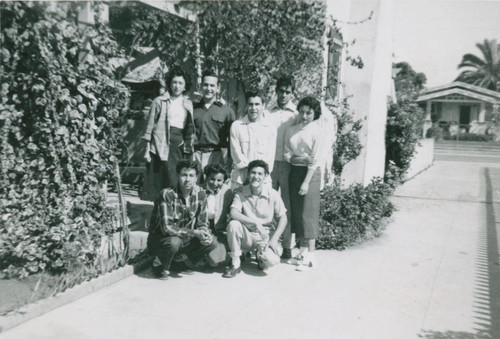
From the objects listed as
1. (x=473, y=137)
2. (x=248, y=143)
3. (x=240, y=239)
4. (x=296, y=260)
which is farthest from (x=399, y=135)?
(x=473, y=137)

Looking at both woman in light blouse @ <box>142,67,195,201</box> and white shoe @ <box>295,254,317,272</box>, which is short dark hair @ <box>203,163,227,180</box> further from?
white shoe @ <box>295,254,317,272</box>

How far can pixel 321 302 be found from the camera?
15.5ft

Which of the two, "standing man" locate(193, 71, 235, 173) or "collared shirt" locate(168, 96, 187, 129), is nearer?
"collared shirt" locate(168, 96, 187, 129)

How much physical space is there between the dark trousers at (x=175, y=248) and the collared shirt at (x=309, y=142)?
1288 millimetres

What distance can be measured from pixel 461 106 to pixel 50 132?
4621cm

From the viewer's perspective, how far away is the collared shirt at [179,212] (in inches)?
201

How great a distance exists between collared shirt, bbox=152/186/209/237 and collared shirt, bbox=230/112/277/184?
22.5 inches

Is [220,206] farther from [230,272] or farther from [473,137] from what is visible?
[473,137]

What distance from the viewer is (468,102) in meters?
44.4

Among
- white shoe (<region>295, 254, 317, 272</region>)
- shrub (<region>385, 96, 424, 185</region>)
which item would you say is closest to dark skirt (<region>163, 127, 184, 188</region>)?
white shoe (<region>295, 254, 317, 272</region>)

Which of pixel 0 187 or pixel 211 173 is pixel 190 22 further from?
pixel 0 187

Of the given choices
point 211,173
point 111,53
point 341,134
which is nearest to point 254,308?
point 211,173

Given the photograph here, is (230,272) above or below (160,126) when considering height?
below

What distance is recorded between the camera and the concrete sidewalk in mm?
4066
